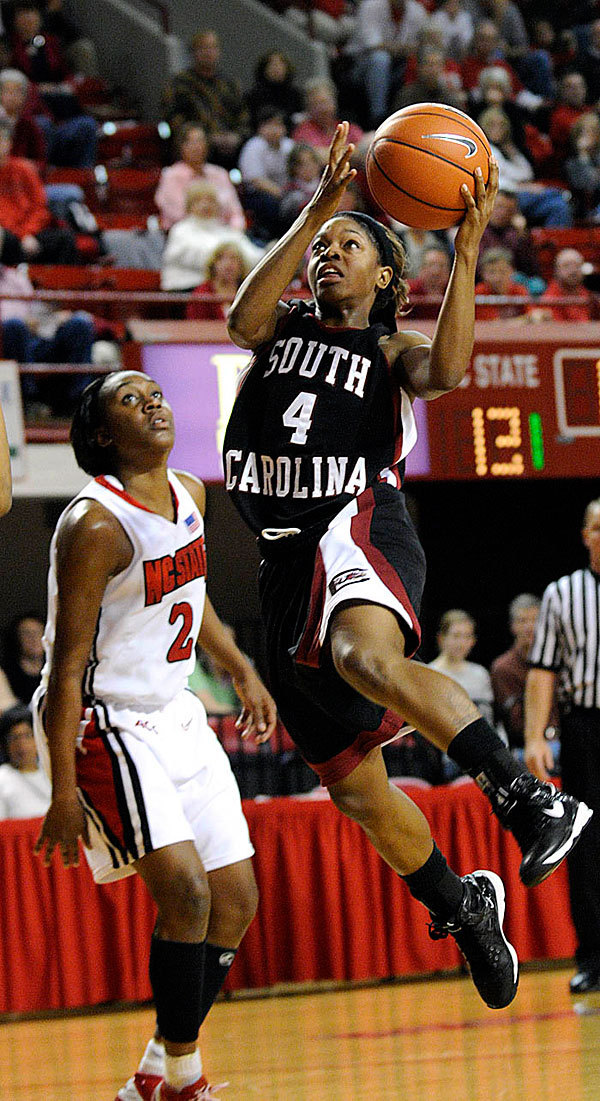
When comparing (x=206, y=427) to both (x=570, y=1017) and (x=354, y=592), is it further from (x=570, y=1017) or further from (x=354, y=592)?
(x=354, y=592)

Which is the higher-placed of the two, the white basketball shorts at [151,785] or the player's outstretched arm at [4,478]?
the player's outstretched arm at [4,478]

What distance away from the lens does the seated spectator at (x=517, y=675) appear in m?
7.69

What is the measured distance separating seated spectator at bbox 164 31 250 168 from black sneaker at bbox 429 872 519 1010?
8830 mm

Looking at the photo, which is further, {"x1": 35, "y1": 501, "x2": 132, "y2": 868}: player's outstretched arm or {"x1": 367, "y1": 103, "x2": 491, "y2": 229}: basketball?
{"x1": 35, "y1": 501, "x2": 132, "y2": 868}: player's outstretched arm

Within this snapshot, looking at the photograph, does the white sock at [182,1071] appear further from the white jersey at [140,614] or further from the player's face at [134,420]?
the player's face at [134,420]

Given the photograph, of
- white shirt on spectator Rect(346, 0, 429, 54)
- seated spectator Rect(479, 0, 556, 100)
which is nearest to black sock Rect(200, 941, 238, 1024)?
white shirt on spectator Rect(346, 0, 429, 54)

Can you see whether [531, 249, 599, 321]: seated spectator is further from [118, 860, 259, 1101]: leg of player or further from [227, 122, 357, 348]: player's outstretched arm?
[118, 860, 259, 1101]: leg of player

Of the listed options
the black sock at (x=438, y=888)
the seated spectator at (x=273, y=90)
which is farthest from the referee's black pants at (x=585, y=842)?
the seated spectator at (x=273, y=90)

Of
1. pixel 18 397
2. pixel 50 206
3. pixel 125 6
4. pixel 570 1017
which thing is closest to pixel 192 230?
pixel 50 206

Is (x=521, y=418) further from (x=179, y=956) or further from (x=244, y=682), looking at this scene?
(x=179, y=956)

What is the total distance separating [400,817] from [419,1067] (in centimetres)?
130

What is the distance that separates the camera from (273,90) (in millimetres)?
12734

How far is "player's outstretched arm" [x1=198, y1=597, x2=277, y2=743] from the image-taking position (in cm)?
448

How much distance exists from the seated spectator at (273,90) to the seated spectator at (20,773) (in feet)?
23.7
